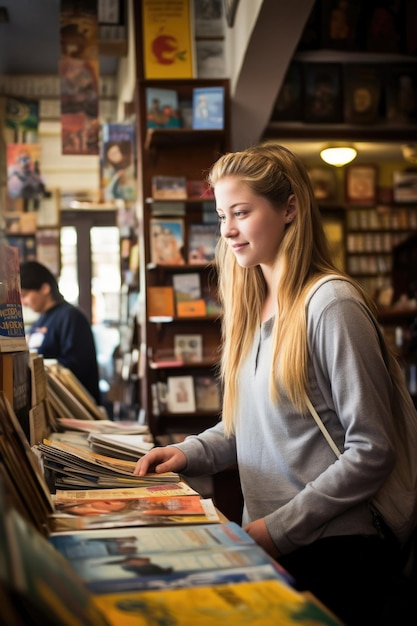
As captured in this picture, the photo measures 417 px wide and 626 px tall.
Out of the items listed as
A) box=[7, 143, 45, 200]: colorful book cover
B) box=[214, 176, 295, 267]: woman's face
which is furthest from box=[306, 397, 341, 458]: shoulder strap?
box=[7, 143, 45, 200]: colorful book cover

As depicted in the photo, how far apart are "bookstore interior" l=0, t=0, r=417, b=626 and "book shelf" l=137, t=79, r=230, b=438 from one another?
14mm

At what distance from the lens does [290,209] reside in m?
1.82

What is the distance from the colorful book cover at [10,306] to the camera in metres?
1.83

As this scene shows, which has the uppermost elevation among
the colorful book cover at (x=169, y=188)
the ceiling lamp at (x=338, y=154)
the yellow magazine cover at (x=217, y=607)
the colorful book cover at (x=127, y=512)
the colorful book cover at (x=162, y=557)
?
the ceiling lamp at (x=338, y=154)

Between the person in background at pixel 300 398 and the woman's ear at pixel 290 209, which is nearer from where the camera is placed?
the person in background at pixel 300 398

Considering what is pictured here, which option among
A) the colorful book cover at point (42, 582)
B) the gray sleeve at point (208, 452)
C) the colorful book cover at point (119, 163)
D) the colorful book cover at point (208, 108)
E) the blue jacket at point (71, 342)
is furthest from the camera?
the colorful book cover at point (119, 163)

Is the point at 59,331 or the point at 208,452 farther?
the point at 59,331

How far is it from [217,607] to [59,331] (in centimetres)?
411

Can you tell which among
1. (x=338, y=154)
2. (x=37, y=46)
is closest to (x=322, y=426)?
(x=338, y=154)

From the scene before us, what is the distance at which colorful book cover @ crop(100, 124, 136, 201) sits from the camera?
636cm

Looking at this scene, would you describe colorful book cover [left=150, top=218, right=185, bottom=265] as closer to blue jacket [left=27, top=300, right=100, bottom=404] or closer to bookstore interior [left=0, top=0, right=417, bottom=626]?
bookstore interior [left=0, top=0, right=417, bottom=626]

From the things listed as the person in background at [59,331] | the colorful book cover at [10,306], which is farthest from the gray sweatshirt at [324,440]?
the person in background at [59,331]

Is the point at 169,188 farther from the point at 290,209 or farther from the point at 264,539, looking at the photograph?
the point at 264,539

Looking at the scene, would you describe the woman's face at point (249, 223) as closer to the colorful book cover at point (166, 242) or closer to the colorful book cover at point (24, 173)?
the colorful book cover at point (166, 242)
